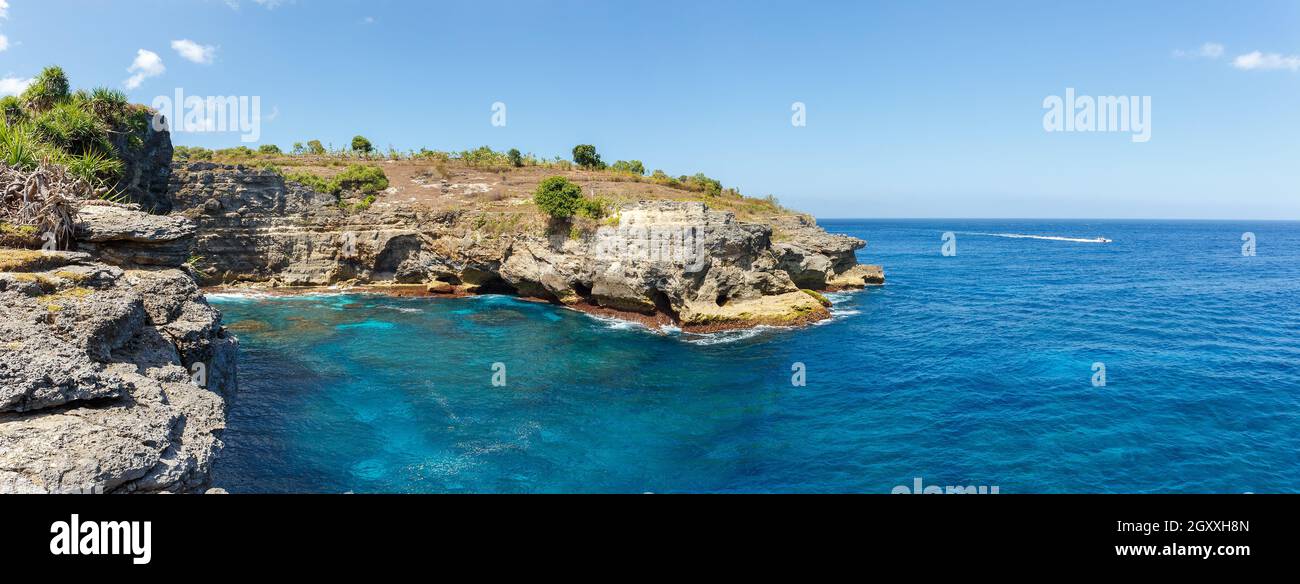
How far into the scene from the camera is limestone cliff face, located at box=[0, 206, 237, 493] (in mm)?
9461

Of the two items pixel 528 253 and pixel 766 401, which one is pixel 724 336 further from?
pixel 528 253

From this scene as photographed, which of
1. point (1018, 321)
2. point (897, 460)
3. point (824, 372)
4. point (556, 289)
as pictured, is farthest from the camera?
point (556, 289)

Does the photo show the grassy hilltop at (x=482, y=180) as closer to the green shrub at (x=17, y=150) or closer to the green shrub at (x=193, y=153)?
the green shrub at (x=193, y=153)

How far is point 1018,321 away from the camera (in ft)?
161

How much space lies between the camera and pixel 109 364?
1333cm

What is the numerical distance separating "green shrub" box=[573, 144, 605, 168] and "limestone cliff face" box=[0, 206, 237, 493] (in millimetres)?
64977

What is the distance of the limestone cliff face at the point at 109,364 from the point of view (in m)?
9.46

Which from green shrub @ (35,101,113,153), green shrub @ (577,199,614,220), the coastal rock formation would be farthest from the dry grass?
green shrub @ (577,199,614,220)

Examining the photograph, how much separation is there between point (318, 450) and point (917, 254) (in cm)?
11048

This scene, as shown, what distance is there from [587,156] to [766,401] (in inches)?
2316

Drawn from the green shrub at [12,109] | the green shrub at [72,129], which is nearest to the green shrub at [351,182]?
the green shrub at [12,109]

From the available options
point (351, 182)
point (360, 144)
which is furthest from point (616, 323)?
point (360, 144)

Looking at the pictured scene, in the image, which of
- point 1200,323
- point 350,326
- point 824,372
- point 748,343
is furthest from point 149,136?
point 1200,323
